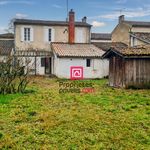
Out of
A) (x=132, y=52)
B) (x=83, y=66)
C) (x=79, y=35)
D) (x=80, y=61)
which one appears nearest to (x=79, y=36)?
(x=79, y=35)

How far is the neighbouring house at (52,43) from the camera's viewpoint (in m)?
33.8

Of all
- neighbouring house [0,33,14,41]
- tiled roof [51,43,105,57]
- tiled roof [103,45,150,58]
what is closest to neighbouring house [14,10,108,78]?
tiled roof [51,43,105,57]

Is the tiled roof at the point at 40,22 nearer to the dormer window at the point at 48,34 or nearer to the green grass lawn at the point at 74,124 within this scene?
the dormer window at the point at 48,34

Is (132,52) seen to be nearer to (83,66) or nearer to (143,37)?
(143,37)

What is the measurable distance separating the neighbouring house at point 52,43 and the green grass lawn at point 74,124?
17.8 metres

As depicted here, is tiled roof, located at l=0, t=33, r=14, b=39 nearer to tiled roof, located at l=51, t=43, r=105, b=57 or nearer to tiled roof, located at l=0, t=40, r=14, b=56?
tiled roof, located at l=0, t=40, r=14, b=56

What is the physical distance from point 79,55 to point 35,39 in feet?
23.7

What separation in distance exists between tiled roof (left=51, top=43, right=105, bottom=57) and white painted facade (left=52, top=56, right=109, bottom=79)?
1.80 feet

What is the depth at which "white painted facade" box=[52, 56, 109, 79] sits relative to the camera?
32812mm

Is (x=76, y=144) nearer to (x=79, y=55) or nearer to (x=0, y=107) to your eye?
(x=0, y=107)

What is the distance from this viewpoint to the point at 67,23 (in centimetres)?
3872

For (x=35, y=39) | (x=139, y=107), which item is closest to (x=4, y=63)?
(x=139, y=107)

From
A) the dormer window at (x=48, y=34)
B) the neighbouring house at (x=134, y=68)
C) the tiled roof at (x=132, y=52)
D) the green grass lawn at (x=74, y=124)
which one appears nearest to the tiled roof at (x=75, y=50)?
the dormer window at (x=48, y=34)

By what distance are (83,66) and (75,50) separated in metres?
2.22
